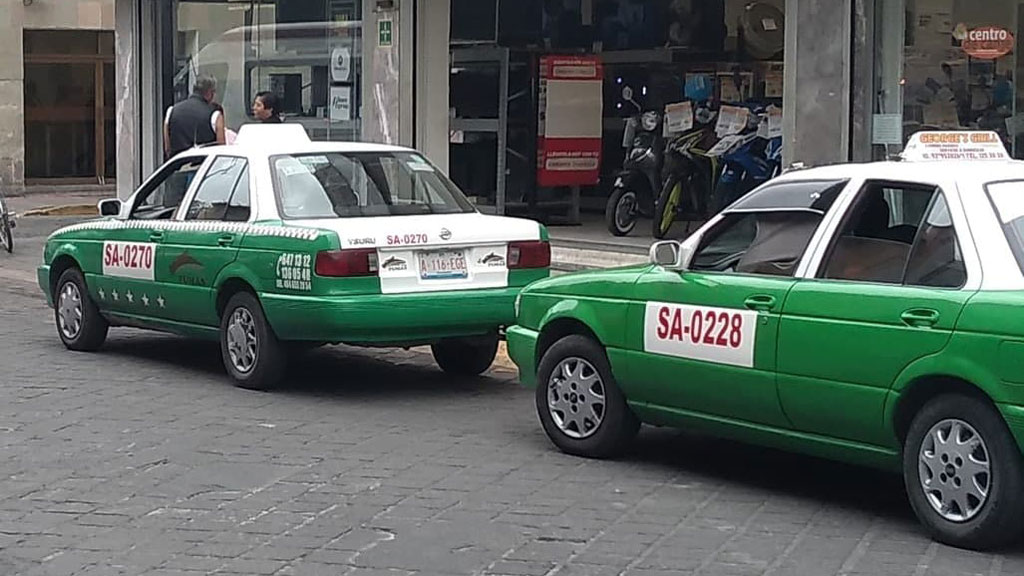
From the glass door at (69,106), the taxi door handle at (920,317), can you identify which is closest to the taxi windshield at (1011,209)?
the taxi door handle at (920,317)

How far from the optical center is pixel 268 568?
6320mm

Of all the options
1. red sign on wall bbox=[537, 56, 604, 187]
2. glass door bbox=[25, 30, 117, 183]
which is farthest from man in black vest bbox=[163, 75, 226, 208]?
glass door bbox=[25, 30, 117, 183]

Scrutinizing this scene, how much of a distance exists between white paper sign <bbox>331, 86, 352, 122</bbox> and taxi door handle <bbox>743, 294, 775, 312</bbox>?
1150cm

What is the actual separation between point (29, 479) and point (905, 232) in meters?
4.18

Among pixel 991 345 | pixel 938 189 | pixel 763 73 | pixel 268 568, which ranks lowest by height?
pixel 268 568

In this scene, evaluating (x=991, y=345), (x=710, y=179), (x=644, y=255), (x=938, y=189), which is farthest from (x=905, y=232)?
(x=710, y=179)

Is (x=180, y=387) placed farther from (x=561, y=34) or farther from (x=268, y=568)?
(x=561, y=34)

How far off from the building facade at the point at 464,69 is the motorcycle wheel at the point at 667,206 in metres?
1.16

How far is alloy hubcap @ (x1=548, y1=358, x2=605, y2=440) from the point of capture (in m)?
8.29

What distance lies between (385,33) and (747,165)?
13.2 ft

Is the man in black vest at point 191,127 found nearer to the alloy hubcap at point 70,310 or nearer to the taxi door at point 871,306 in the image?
the alloy hubcap at point 70,310

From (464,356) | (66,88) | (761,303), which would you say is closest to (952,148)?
(761,303)

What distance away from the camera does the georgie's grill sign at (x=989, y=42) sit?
1327 cm

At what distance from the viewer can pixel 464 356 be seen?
11188 millimetres
